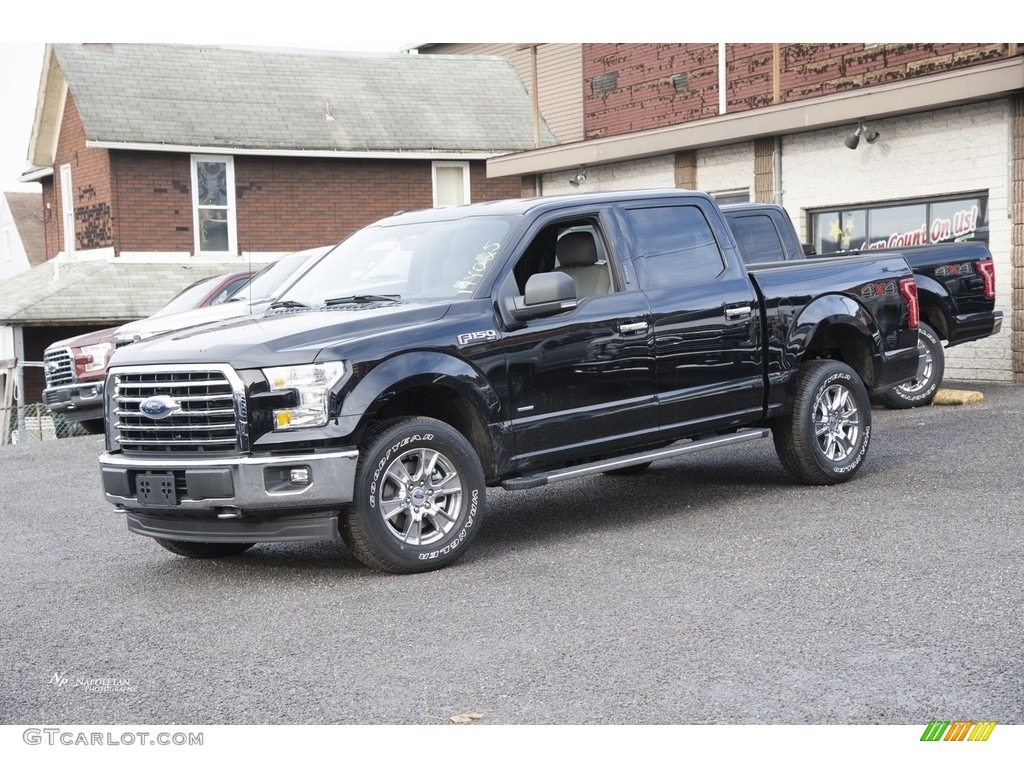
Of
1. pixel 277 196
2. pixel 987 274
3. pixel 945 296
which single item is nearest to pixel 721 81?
pixel 277 196

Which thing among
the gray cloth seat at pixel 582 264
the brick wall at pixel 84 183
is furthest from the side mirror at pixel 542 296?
the brick wall at pixel 84 183

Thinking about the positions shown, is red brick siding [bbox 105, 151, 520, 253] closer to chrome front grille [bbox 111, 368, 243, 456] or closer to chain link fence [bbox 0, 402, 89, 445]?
chain link fence [bbox 0, 402, 89, 445]

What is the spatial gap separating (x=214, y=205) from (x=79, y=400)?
1282 centimetres

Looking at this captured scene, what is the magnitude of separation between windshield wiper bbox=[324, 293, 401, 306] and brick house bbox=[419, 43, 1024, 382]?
9.91m

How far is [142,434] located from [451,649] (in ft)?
8.28

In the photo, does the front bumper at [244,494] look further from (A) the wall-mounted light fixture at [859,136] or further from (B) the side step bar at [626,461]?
(A) the wall-mounted light fixture at [859,136]

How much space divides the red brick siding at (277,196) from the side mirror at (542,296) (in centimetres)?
2039

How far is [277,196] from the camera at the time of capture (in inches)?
1083

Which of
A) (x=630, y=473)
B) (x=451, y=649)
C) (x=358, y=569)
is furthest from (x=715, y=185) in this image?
(x=451, y=649)

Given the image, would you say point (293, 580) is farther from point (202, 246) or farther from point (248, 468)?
point (202, 246)

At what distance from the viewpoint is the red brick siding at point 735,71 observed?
1922 centimetres

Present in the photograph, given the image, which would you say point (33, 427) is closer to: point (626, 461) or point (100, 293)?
point (100, 293)

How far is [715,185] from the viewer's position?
19.8m

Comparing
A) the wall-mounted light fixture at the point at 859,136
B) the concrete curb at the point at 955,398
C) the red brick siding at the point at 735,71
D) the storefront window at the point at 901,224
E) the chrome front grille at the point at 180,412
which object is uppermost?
the red brick siding at the point at 735,71
